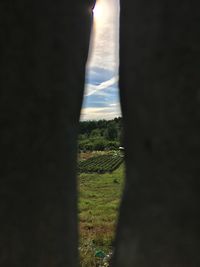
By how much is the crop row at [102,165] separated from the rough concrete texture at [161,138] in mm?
47150

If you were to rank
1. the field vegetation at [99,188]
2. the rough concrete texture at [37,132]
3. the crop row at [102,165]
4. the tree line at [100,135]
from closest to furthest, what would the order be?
the rough concrete texture at [37,132] < the field vegetation at [99,188] < the crop row at [102,165] < the tree line at [100,135]

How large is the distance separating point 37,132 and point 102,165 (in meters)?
51.1

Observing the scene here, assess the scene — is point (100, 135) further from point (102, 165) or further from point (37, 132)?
point (37, 132)

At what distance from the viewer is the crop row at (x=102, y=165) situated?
166 ft

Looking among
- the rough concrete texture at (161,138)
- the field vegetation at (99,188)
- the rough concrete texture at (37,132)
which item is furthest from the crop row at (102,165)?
the rough concrete texture at (161,138)

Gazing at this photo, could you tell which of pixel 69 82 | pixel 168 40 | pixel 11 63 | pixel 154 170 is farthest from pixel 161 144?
pixel 11 63

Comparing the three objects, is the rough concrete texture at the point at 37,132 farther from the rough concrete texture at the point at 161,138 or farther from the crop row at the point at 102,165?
the crop row at the point at 102,165

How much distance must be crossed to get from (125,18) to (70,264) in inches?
51.1

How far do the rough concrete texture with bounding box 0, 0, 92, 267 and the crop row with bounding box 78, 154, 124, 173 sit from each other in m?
46.9

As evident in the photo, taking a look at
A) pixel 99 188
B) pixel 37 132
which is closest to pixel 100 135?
pixel 99 188

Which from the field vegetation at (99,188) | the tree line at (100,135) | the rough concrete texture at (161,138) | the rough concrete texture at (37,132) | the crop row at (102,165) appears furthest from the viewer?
the tree line at (100,135)

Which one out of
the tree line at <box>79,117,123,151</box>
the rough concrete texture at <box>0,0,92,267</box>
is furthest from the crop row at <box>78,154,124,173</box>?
the rough concrete texture at <box>0,0,92,267</box>

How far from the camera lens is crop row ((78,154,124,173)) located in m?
50.5

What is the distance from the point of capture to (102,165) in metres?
53.2
